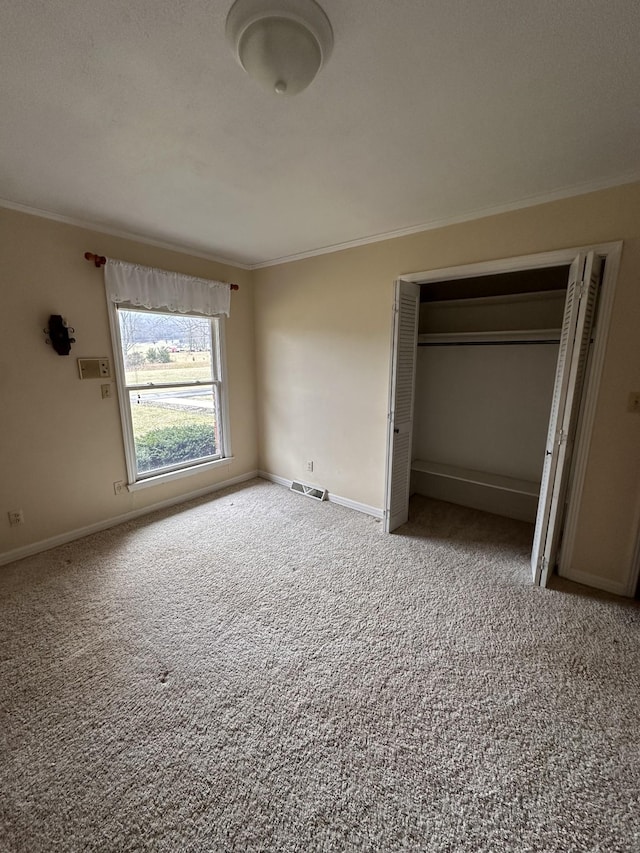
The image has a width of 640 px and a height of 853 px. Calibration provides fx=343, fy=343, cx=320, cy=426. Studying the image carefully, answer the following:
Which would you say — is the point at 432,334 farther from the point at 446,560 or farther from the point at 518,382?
the point at 446,560

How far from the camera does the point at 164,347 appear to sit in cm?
330

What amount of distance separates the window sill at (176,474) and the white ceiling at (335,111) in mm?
2215

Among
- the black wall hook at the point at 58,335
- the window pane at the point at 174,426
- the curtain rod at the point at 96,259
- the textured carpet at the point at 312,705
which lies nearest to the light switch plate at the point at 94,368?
the black wall hook at the point at 58,335

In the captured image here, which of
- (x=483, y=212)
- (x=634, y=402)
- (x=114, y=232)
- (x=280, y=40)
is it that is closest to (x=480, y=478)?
(x=634, y=402)

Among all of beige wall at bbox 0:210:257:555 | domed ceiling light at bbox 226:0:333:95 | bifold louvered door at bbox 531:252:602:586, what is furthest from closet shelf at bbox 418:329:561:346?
beige wall at bbox 0:210:257:555

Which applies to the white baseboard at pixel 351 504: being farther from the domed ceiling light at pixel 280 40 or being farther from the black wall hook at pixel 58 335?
the domed ceiling light at pixel 280 40

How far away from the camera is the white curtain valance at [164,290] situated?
2.80 m

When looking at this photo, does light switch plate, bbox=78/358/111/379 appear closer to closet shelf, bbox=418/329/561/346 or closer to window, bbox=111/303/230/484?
window, bbox=111/303/230/484

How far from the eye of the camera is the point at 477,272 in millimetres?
2439

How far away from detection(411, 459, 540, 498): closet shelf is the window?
7.33 ft

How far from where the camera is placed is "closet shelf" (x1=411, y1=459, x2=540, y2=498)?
297cm

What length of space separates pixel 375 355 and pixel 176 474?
2287 mm

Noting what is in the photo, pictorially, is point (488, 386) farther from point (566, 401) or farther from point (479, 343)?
point (566, 401)

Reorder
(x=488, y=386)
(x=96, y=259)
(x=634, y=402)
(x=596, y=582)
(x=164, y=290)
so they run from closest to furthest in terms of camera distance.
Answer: (x=634, y=402) → (x=596, y=582) → (x=96, y=259) → (x=164, y=290) → (x=488, y=386)
